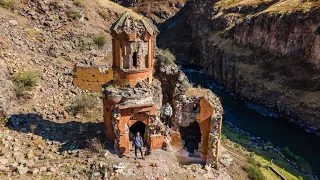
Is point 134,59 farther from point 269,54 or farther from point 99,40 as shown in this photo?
point 269,54

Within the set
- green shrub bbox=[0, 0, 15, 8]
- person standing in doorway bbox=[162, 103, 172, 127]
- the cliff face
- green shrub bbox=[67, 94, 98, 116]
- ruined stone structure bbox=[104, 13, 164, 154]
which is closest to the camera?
ruined stone structure bbox=[104, 13, 164, 154]

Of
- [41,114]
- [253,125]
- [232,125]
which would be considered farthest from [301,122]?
[41,114]

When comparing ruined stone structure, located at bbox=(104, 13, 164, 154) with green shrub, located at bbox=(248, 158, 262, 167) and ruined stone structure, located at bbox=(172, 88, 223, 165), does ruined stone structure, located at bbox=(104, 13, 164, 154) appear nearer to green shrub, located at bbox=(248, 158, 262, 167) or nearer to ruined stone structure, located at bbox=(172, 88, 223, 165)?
ruined stone structure, located at bbox=(172, 88, 223, 165)

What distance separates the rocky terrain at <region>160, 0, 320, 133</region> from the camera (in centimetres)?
2905

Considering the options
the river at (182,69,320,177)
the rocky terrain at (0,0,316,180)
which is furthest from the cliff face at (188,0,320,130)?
the rocky terrain at (0,0,316,180)

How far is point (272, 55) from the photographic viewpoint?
37.1 m

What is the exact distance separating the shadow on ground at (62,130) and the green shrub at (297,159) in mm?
13322

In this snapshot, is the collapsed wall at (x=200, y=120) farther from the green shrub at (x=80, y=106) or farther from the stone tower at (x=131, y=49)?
the green shrub at (x=80, y=106)

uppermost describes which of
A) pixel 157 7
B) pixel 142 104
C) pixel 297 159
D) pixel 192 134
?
pixel 157 7

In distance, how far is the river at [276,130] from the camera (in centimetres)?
2229

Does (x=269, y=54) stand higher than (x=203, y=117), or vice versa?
(x=269, y=54)

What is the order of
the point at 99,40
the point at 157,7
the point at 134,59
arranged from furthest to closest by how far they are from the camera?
1. the point at 157,7
2. the point at 99,40
3. the point at 134,59

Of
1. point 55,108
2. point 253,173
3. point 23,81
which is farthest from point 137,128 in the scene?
point 23,81

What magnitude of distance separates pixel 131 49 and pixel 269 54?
1128 inches
